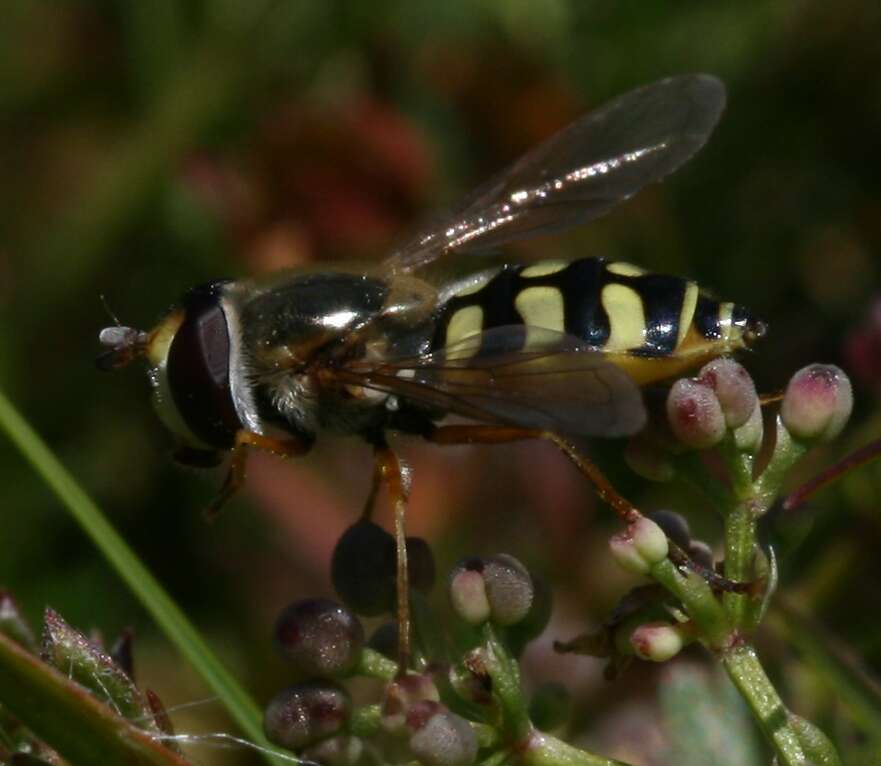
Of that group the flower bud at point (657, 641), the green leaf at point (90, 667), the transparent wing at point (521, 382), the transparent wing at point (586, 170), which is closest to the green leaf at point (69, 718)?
the green leaf at point (90, 667)

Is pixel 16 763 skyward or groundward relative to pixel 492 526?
skyward

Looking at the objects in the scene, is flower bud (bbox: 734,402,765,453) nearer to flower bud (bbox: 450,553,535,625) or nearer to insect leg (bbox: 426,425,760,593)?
insect leg (bbox: 426,425,760,593)

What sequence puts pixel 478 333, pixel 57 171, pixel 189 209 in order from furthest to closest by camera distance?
pixel 57 171, pixel 189 209, pixel 478 333

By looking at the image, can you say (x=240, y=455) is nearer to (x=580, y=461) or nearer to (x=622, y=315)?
(x=580, y=461)

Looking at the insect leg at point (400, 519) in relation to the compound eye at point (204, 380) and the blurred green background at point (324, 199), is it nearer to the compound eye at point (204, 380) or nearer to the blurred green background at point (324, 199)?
the compound eye at point (204, 380)

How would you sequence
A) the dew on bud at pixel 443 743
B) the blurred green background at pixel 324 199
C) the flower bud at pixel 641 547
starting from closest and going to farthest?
the dew on bud at pixel 443 743 → the flower bud at pixel 641 547 → the blurred green background at pixel 324 199

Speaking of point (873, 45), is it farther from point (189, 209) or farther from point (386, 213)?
point (189, 209)

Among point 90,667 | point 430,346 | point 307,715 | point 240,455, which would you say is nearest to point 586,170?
point 430,346

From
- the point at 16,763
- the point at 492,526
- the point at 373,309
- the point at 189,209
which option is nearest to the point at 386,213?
the point at 189,209
